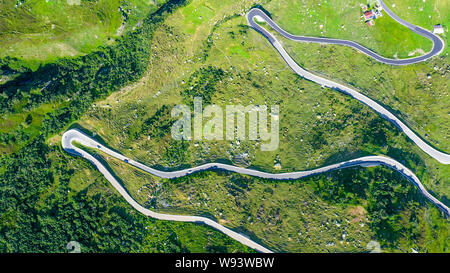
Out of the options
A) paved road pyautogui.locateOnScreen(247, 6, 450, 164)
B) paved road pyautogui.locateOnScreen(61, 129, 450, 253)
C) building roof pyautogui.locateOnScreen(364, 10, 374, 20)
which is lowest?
paved road pyautogui.locateOnScreen(61, 129, 450, 253)

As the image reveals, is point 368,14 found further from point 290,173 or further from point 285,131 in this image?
point 290,173

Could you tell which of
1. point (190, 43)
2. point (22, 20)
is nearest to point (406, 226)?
point (190, 43)

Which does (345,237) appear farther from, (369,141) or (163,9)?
(163,9)

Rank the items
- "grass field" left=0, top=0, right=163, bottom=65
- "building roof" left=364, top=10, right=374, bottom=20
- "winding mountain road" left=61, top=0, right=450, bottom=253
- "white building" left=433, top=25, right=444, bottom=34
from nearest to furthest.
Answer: "winding mountain road" left=61, top=0, right=450, bottom=253, "white building" left=433, top=25, right=444, bottom=34, "grass field" left=0, top=0, right=163, bottom=65, "building roof" left=364, top=10, right=374, bottom=20

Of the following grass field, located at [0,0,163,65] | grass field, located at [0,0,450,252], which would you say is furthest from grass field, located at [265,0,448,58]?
grass field, located at [0,0,163,65]

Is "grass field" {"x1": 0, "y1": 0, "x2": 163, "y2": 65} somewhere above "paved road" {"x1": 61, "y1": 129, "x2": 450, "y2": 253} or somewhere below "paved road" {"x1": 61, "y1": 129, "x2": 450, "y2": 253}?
above

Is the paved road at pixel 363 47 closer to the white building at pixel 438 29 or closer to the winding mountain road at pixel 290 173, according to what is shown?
the winding mountain road at pixel 290 173

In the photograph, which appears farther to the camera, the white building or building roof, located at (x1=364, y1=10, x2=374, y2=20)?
building roof, located at (x1=364, y1=10, x2=374, y2=20)

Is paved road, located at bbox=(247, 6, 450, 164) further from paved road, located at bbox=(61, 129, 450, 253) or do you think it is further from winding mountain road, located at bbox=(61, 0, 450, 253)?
paved road, located at bbox=(61, 129, 450, 253)

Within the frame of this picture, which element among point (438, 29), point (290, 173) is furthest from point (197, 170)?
point (438, 29)
